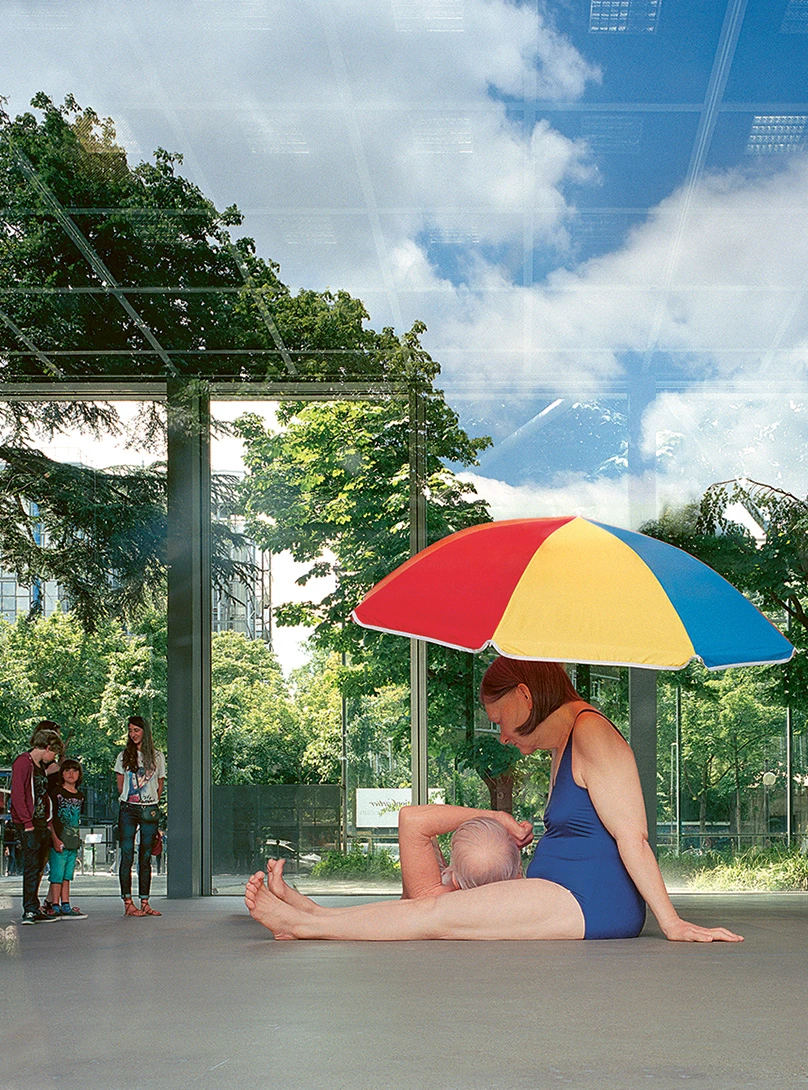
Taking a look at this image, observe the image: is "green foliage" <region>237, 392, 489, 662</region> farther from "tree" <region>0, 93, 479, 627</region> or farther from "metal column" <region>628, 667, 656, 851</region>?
"metal column" <region>628, 667, 656, 851</region>

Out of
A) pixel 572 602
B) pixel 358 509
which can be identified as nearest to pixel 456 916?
pixel 572 602

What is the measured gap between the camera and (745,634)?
189 inches

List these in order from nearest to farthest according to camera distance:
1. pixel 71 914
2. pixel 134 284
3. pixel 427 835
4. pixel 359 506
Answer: pixel 427 835 < pixel 71 914 < pixel 134 284 < pixel 359 506

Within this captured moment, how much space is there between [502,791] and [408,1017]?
8.73 meters

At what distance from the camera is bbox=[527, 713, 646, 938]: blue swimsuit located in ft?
15.1

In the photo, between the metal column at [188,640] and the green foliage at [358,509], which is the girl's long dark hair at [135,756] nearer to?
the metal column at [188,640]

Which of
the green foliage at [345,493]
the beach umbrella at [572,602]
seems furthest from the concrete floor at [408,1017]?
the green foliage at [345,493]

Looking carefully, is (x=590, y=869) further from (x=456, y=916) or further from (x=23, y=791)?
(x=23, y=791)

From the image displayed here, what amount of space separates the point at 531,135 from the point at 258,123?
1740mm

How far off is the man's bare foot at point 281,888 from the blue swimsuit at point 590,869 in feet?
2.83

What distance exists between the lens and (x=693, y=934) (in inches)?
183

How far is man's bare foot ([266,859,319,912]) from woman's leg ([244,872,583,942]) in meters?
0.06

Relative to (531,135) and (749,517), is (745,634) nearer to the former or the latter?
(531,135)

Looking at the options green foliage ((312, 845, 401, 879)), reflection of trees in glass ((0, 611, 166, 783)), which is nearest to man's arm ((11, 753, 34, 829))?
reflection of trees in glass ((0, 611, 166, 783))
